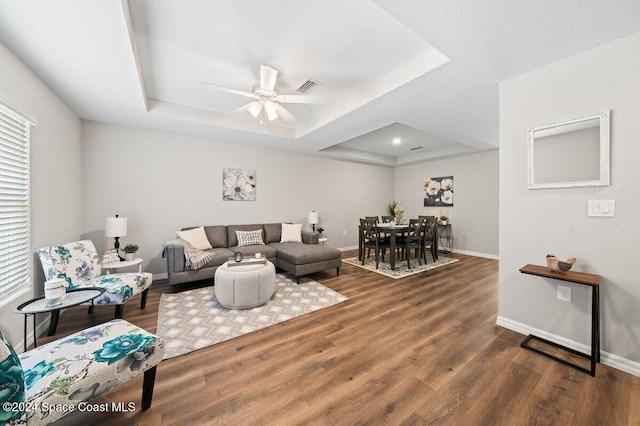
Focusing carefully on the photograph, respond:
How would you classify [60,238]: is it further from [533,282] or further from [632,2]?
[632,2]

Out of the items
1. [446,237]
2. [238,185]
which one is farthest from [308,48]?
[446,237]

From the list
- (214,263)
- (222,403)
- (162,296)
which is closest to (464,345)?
(222,403)

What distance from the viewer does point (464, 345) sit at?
2117 mm

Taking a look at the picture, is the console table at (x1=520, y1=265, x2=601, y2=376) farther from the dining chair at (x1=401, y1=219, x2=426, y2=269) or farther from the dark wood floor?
the dining chair at (x1=401, y1=219, x2=426, y2=269)

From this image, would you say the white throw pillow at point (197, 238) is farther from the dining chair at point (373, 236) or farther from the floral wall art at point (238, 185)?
the dining chair at point (373, 236)

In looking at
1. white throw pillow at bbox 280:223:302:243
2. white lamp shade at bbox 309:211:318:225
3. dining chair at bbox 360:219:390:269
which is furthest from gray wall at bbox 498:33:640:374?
white lamp shade at bbox 309:211:318:225

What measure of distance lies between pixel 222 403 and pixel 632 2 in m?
3.68

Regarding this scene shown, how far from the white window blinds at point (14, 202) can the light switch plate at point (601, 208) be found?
474 centimetres

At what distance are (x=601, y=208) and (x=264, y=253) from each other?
3.97m

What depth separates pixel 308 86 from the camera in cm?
297

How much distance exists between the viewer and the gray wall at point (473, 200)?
18.2 feet

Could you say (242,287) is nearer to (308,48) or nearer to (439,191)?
(308,48)

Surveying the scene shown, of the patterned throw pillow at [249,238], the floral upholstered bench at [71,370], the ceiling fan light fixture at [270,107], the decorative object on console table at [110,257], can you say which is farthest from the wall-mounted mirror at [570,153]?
the decorative object on console table at [110,257]

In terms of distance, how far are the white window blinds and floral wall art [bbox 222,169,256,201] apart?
264 centimetres
